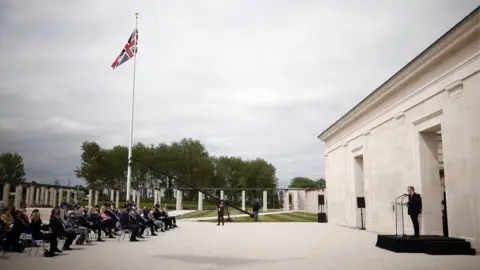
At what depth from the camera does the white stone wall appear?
11.9 metres

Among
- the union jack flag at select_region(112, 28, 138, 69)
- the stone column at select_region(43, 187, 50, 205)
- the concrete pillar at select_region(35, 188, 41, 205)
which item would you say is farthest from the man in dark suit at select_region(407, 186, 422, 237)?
the stone column at select_region(43, 187, 50, 205)

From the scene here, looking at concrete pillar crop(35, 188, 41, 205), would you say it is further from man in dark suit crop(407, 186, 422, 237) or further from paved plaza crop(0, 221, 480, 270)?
man in dark suit crop(407, 186, 422, 237)

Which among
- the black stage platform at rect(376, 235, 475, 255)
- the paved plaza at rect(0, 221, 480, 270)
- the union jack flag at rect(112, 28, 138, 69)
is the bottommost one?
the paved plaza at rect(0, 221, 480, 270)

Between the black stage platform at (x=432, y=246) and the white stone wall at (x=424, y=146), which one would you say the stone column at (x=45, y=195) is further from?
the black stage platform at (x=432, y=246)

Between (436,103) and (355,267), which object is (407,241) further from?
(436,103)

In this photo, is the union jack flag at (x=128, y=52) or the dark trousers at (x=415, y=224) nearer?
the dark trousers at (x=415, y=224)

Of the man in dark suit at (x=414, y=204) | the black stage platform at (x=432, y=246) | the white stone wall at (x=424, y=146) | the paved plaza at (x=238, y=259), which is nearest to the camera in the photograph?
the paved plaza at (x=238, y=259)

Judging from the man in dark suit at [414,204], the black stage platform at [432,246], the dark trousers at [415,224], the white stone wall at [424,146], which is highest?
the white stone wall at [424,146]

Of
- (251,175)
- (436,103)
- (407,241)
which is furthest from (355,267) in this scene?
(251,175)

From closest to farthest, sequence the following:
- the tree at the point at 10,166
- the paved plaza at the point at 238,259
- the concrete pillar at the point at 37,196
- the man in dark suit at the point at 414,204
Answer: the paved plaza at the point at 238,259
the man in dark suit at the point at 414,204
the concrete pillar at the point at 37,196
the tree at the point at 10,166

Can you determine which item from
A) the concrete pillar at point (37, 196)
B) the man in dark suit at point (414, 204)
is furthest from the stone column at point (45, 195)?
the man in dark suit at point (414, 204)

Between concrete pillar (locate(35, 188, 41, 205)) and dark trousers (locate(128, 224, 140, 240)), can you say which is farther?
concrete pillar (locate(35, 188, 41, 205))

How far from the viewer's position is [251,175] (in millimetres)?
90938

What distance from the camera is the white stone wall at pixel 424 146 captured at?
11.9 m
